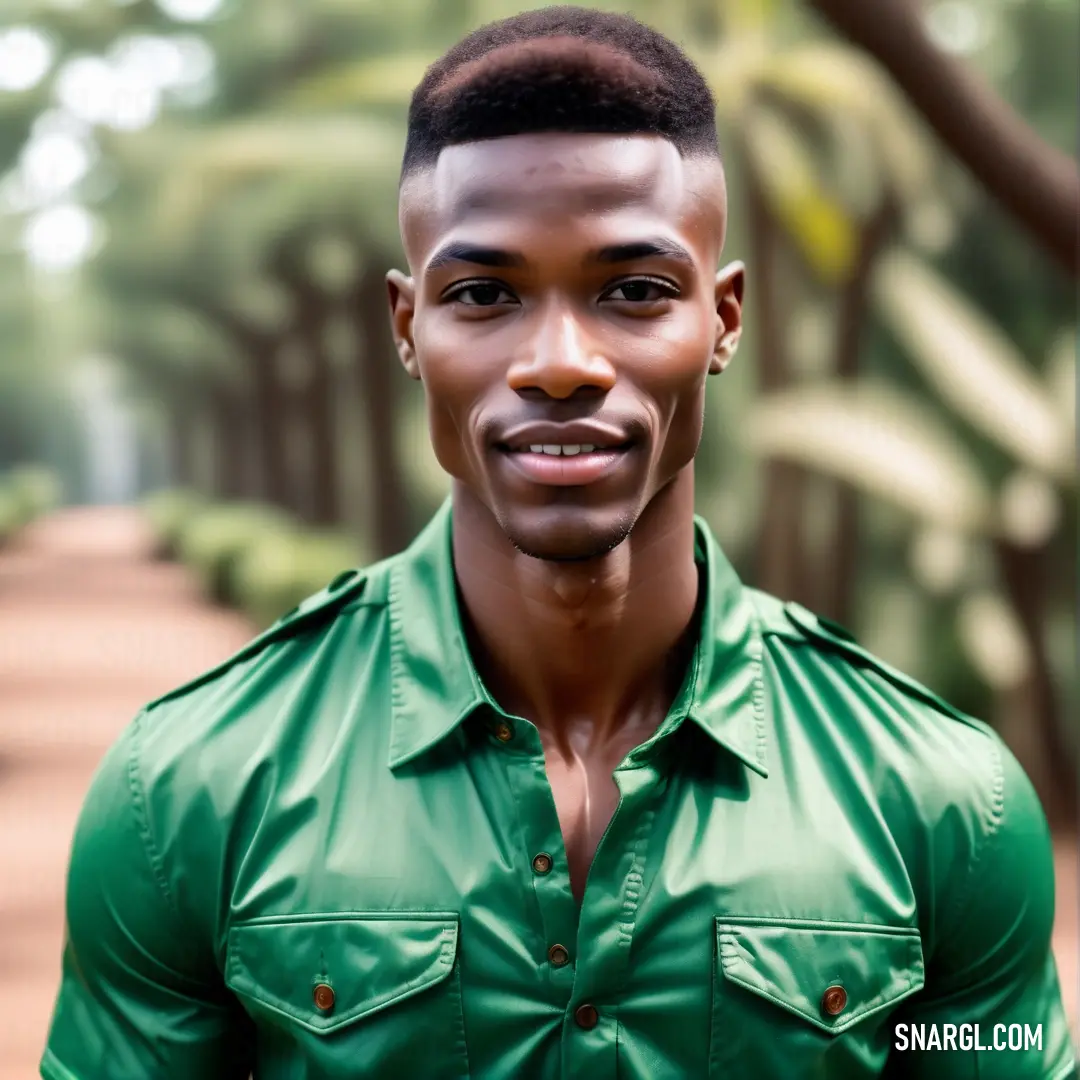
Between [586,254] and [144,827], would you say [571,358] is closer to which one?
[586,254]

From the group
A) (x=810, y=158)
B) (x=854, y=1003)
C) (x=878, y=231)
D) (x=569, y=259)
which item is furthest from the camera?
(x=810, y=158)

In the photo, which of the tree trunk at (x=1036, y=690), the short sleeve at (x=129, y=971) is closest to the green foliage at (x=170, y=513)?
the tree trunk at (x=1036, y=690)

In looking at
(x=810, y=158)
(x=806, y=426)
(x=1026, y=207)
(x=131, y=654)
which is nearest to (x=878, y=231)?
(x=810, y=158)

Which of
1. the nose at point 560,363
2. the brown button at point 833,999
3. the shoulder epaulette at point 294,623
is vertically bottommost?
the brown button at point 833,999

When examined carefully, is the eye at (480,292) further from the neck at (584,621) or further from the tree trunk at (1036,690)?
the tree trunk at (1036,690)


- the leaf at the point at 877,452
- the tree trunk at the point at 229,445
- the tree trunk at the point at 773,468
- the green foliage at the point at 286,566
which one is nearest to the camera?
the leaf at the point at 877,452

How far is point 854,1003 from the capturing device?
138 centimetres

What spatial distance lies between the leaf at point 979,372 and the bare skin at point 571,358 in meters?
4.35

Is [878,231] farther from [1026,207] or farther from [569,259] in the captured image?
[569,259]

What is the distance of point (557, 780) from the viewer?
1.44 m

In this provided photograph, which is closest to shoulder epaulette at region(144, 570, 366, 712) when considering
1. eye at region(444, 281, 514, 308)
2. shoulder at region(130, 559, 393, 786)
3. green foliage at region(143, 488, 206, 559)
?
shoulder at region(130, 559, 393, 786)

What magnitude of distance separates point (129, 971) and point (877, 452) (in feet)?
15.4

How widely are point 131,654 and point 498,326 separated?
6017 millimetres

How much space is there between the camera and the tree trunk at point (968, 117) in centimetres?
252
